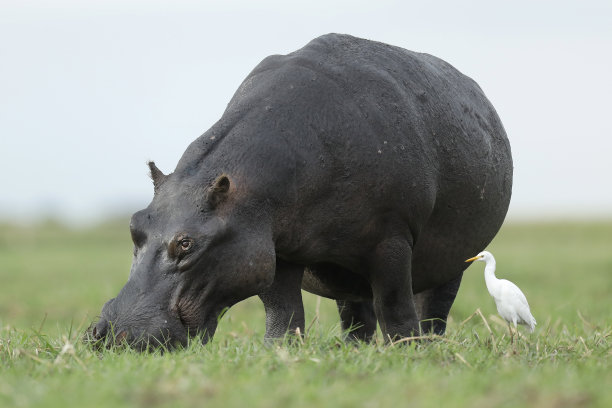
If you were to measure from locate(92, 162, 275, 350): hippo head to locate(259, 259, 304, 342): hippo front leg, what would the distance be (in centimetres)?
70

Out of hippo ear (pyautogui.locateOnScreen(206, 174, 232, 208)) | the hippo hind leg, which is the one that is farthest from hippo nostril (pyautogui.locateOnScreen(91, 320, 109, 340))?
the hippo hind leg

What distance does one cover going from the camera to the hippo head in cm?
417

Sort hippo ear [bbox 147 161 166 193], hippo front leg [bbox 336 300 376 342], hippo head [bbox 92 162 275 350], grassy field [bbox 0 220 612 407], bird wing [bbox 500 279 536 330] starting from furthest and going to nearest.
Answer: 1. hippo front leg [bbox 336 300 376 342]
2. bird wing [bbox 500 279 536 330]
3. hippo ear [bbox 147 161 166 193]
4. hippo head [bbox 92 162 275 350]
5. grassy field [bbox 0 220 612 407]

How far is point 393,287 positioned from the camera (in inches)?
193

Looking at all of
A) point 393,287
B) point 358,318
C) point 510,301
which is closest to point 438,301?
point 358,318

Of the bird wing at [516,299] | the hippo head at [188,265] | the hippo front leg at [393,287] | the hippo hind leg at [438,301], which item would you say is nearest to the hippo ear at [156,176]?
the hippo head at [188,265]

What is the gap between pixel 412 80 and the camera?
5223 mm

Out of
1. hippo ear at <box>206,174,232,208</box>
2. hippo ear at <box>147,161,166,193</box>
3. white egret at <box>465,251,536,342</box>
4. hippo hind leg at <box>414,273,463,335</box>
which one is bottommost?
hippo hind leg at <box>414,273,463,335</box>

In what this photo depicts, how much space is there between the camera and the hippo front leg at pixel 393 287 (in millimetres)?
4836

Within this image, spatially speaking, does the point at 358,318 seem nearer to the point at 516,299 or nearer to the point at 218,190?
the point at 516,299

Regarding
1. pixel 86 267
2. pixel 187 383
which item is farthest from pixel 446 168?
pixel 86 267

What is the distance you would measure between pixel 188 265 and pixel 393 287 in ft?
4.19

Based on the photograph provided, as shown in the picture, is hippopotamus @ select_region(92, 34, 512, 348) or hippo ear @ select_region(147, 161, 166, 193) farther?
hippo ear @ select_region(147, 161, 166, 193)

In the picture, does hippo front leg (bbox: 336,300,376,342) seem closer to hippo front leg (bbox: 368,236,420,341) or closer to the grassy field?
the grassy field
